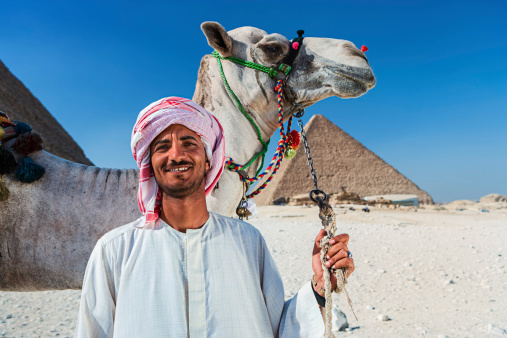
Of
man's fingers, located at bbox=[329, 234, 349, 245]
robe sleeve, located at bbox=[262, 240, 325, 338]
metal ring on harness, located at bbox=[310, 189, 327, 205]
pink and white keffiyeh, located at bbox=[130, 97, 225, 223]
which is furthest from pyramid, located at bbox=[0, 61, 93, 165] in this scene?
man's fingers, located at bbox=[329, 234, 349, 245]

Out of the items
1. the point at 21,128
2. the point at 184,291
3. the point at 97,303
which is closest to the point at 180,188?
the point at 184,291

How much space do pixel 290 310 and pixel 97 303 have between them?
0.64 meters

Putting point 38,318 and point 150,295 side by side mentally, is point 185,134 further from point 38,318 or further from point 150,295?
point 38,318

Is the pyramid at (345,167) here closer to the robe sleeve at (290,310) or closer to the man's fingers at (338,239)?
the robe sleeve at (290,310)

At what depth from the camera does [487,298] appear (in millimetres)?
4828

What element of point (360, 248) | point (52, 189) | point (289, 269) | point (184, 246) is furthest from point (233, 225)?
point (360, 248)

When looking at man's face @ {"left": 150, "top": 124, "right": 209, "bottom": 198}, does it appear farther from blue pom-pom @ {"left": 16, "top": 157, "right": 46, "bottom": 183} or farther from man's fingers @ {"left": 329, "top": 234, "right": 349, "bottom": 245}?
blue pom-pom @ {"left": 16, "top": 157, "right": 46, "bottom": 183}

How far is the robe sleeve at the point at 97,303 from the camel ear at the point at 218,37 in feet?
4.29

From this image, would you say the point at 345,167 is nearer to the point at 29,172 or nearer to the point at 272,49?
the point at 272,49

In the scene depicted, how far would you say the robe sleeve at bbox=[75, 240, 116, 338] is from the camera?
4.12 ft

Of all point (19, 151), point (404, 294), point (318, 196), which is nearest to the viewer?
point (318, 196)

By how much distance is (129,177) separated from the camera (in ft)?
6.73

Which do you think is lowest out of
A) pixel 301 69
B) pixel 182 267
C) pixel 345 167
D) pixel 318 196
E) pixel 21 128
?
pixel 182 267

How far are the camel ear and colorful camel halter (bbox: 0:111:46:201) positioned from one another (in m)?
1.12
